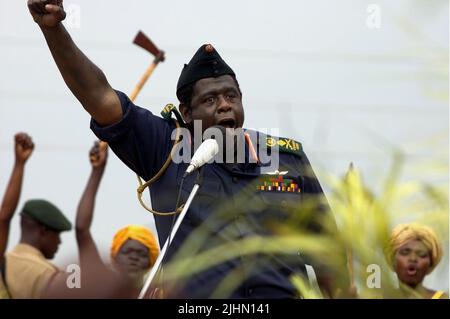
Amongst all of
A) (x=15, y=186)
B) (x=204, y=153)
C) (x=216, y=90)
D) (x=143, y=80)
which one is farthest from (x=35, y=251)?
(x=204, y=153)

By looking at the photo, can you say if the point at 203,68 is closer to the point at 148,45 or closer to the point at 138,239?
the point at 138,239

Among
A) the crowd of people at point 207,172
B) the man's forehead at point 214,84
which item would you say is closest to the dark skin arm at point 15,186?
the crowd of people at point 207,172

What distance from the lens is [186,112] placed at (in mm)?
3848

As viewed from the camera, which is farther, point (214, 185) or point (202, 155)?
point (214, 185)

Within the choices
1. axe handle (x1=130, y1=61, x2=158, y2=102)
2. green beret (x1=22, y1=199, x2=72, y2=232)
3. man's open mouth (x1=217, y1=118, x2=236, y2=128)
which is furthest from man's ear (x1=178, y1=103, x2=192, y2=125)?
axe handle (x1=130, y1=61, x2=158, y2=102)

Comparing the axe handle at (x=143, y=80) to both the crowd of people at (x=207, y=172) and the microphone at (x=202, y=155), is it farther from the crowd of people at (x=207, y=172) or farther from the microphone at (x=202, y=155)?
the microphone at (x=202, y=155)

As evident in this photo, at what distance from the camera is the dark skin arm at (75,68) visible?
10.6 ft

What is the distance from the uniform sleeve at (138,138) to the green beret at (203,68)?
291mm

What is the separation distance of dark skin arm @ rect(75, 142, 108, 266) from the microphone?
2044 millimetres

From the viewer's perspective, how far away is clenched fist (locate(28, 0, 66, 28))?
3.21m

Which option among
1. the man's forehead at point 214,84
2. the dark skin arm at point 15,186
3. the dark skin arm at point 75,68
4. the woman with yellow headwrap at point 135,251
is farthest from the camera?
the woman with yellow headwrap at point 135,251

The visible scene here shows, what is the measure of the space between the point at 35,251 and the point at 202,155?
2617 mm
